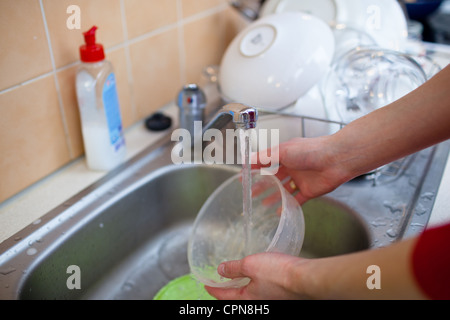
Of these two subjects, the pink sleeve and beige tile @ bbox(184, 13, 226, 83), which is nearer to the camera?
the pink sleeve

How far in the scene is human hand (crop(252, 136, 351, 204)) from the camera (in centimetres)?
70

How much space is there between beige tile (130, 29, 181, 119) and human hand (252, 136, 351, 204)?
0.37m

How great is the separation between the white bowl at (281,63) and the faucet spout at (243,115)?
17 centimetres

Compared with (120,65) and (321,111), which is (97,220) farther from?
(321,111)

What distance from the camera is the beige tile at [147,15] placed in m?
0.87

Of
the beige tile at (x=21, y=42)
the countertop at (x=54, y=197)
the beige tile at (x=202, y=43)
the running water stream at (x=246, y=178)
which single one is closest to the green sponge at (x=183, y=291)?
the running water stream at (x=246, y=178)

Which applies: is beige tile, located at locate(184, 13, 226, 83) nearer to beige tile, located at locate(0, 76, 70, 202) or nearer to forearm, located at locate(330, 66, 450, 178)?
beige tile, located at locate(0, 76, 70, 202)

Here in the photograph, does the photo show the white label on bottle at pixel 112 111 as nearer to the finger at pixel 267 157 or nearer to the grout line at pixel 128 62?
the grout line at pixel 128 62

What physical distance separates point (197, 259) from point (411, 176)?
1.51ft

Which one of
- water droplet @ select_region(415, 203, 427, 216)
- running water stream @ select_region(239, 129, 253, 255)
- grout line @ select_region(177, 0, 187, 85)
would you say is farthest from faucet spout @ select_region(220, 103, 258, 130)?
grout line @ select_region(177, 0, 187, 85)
